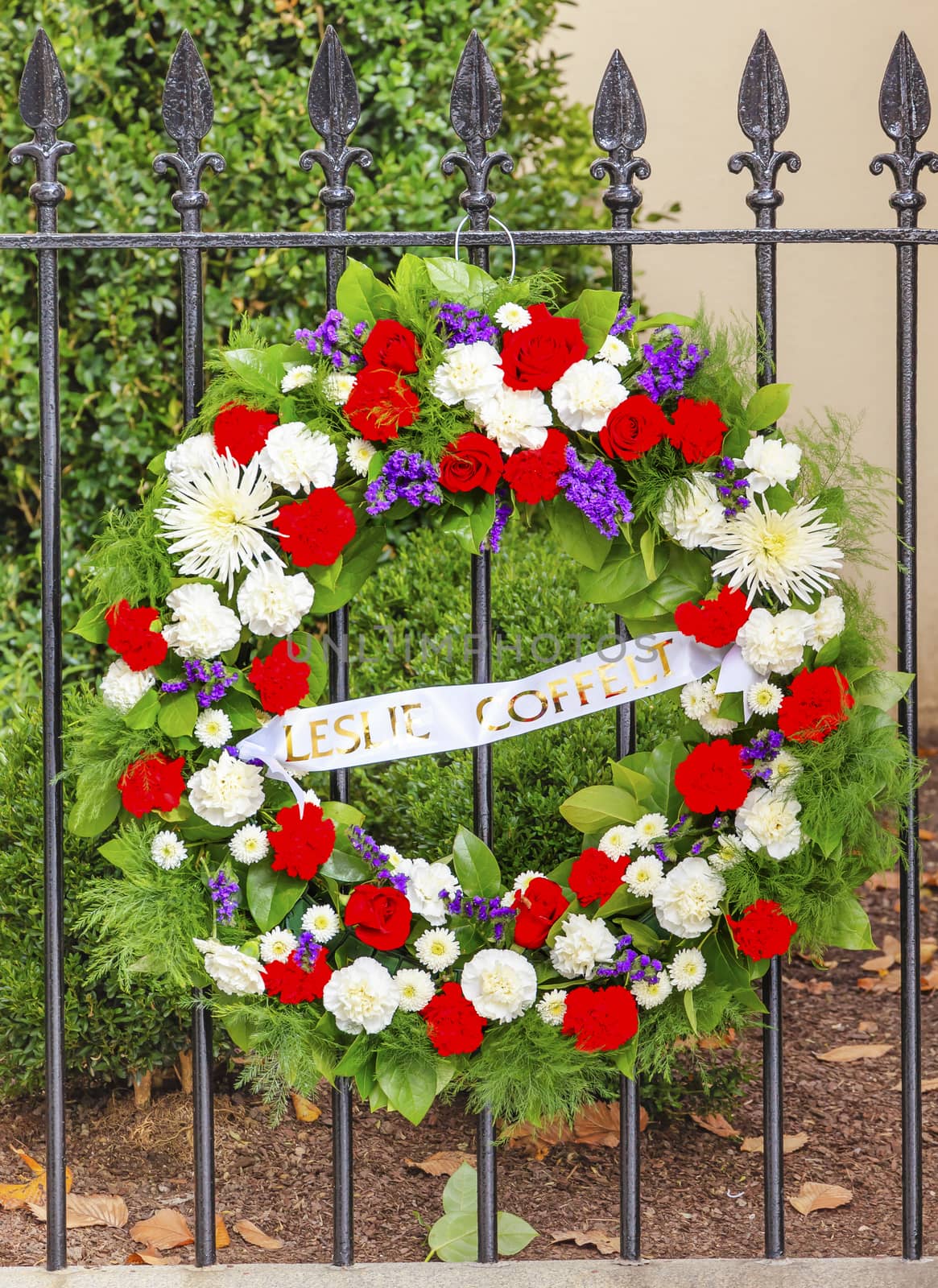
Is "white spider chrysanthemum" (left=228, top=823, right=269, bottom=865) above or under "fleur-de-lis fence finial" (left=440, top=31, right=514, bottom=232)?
under

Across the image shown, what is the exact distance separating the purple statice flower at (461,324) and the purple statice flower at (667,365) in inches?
9.2

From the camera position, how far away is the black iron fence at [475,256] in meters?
1.80

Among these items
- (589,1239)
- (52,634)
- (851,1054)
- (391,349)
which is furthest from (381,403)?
(851,1054)

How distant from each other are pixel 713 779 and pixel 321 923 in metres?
0.65

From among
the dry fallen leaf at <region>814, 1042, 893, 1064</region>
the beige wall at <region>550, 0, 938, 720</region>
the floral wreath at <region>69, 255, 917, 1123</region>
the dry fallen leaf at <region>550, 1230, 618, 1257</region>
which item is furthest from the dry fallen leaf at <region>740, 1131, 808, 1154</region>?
the beige wall at <region>550, 0, 938, 720</region>

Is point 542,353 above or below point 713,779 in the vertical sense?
above

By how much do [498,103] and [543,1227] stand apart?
198 centimetres

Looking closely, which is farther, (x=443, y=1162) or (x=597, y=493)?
(x=443, y=1162)

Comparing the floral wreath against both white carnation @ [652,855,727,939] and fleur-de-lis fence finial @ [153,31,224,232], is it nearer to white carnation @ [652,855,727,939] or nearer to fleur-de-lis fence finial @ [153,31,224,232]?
white carnation @ [652,855,727,939]

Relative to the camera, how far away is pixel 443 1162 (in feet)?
7.95

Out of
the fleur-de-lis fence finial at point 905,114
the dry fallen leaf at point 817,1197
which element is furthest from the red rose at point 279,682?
the dry fallen leaf at point 817,1197

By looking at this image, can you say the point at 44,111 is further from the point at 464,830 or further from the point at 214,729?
the point at 464,830

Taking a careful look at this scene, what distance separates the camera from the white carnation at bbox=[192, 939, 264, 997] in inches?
70.7

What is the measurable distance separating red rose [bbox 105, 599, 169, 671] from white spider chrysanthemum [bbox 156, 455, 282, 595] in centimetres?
10
